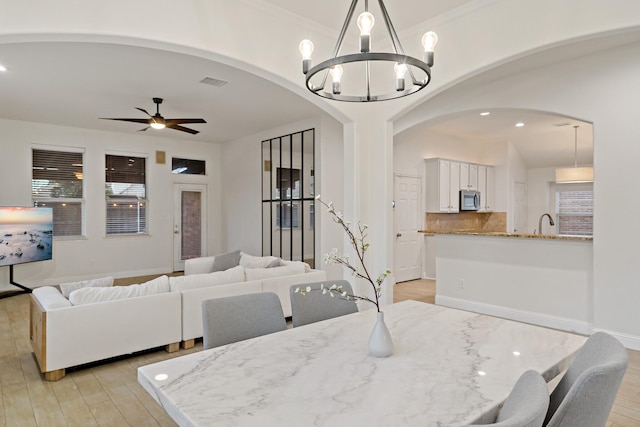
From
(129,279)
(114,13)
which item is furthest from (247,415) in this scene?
(129,279)

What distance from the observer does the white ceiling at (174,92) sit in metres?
3.87

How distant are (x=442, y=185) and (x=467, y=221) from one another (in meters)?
1.38

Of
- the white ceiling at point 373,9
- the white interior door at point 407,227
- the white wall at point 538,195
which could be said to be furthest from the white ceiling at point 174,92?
the white interior door at point 407,227

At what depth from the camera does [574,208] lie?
8.93 m

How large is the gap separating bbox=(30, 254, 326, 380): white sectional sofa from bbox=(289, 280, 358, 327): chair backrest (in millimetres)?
1793

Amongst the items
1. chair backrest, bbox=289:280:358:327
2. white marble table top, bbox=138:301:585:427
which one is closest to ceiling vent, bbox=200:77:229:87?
chair backrest, bbox=289:280:358:327

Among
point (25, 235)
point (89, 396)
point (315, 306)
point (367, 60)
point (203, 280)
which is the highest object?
point (367, 60)

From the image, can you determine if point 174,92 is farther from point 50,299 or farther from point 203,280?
point 50,299

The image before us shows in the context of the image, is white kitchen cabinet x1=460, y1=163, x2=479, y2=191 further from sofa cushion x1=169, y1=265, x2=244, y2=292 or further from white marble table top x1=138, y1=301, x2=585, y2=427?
white marble table top x1=138, y1=301, x2=585, y2=427

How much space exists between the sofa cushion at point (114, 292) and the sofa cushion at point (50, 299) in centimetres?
7

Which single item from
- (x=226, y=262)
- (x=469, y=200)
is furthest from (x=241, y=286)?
(x=469, y=200)

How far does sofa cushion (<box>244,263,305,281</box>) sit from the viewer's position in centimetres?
443

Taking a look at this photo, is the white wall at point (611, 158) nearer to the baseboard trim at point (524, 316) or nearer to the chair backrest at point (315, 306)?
the baseboard trim at point (524, 316)

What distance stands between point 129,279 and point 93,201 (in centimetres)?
169
